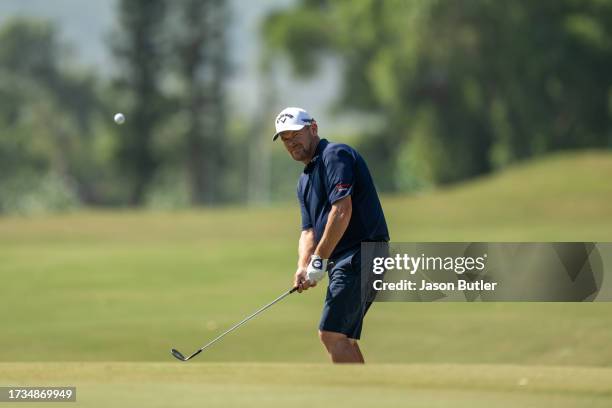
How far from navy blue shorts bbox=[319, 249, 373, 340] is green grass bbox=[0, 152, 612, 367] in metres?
8.16

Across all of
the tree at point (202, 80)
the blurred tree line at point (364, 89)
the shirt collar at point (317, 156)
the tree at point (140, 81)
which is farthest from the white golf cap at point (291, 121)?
the tree at point (202, 80)

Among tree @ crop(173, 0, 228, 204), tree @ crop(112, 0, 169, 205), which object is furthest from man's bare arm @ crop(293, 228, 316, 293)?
tree @ crop(173, 0, 228, 204)

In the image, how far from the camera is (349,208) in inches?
347

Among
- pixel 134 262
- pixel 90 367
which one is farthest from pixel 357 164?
pixel 134 262

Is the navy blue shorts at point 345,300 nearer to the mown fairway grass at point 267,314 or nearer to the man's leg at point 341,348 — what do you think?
the man's leg at point 341,348

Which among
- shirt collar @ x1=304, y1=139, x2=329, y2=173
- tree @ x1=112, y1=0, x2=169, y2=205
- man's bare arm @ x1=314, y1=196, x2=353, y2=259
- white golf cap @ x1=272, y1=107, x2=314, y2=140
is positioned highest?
tree @ x1=112, y1=0, x2=169, y2=205

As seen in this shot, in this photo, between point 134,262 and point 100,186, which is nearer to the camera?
point 134,262

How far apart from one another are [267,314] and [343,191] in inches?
553

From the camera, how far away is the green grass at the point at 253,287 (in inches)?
722

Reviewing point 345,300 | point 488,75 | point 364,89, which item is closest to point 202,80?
point 364,89

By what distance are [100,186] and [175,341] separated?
122 m

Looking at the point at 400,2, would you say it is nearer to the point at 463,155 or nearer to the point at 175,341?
the point at 463,155

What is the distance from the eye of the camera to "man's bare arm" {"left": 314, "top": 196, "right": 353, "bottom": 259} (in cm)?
878

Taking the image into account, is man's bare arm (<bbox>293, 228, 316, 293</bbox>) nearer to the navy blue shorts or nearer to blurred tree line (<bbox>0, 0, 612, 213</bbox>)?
the navy blue shorts
